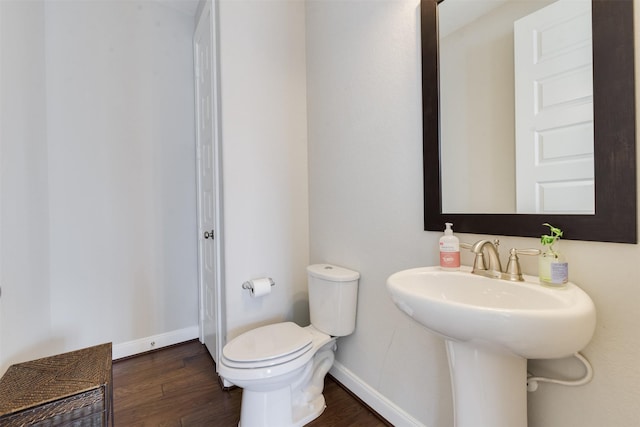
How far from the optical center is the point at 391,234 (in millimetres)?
1377

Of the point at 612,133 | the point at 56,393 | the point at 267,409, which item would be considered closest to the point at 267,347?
the point at 267,409

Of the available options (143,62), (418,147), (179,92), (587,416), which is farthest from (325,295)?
(143,62)

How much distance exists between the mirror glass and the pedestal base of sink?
1.57ft

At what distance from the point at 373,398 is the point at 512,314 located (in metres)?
1.15

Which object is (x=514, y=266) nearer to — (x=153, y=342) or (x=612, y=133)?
(x=612, y=133)

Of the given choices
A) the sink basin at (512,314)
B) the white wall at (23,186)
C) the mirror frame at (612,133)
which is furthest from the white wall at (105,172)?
the mirror frame at (612,133)

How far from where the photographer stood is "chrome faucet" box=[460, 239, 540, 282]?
87 centimetres

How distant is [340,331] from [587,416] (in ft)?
3.24

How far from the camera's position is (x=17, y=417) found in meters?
0.90

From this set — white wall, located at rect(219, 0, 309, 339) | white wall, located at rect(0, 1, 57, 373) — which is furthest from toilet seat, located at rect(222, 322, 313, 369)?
white wall, located at rect(0, 1, 57, 373)

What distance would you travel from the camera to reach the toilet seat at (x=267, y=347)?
124 centimetres

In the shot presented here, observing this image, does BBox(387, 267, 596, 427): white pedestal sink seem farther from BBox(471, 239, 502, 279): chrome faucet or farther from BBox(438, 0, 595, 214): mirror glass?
BBox(438, 0, 595, 214): mirror glass

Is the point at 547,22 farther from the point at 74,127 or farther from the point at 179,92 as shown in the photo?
the point at 74,127

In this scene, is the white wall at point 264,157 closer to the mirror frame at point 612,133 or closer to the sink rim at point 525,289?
the sink rim at point 525,289
